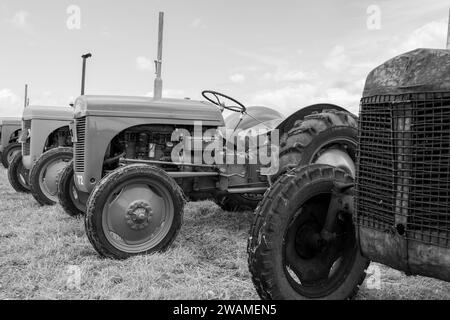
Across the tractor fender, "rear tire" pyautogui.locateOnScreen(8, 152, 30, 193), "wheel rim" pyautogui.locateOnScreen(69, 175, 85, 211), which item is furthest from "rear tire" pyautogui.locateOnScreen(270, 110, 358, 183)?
"rear tire" pyautogui.locateOnScreen(8, 152, 30, 193)

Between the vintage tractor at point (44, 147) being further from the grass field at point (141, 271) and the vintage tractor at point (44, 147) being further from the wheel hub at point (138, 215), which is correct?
the wheel hub at point (138, 215)

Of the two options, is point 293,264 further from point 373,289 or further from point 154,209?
point 154,209

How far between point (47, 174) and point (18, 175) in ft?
6.22

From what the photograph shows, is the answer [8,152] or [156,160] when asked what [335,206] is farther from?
[8,152]

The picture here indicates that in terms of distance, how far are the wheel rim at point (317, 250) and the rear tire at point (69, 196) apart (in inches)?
140

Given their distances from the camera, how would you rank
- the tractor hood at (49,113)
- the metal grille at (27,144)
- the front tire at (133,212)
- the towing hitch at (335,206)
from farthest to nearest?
the metal grille at (27,144) < the tractor hood at (49,113) < the front tire at (133,212) < the towing hitch at (335,206)

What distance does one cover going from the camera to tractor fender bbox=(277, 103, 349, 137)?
486cm

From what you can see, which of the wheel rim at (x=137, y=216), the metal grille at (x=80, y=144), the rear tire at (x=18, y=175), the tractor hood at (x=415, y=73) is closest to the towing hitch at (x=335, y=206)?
the tractor hood at (x=415, y=73)

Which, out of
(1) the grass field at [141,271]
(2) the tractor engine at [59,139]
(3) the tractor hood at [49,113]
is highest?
(3) the tractor hood at [49,113]

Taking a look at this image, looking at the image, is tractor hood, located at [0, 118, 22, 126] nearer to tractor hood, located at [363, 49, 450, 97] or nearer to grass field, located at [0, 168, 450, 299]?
grass field, located at [0, 168, 450, 299]

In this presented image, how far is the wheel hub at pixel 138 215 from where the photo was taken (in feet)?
12.4

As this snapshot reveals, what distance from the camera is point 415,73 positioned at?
180 centimetres

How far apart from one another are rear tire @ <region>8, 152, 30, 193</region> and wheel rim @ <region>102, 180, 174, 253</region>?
190 inches
